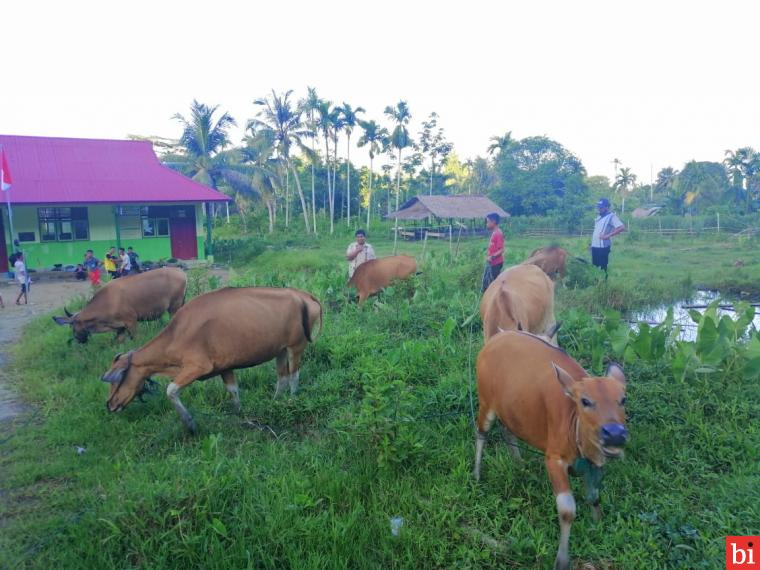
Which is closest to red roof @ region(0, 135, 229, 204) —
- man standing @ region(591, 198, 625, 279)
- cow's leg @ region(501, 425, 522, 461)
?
man standing @ region(591, 198, 625, 279)

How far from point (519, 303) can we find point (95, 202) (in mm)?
16290

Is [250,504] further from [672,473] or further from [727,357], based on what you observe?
[727,357]

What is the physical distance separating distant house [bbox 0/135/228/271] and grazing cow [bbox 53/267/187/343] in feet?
35.6

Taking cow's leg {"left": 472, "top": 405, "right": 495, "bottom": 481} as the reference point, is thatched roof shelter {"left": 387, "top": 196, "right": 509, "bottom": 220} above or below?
above

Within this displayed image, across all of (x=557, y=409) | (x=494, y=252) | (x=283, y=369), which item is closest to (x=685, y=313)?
(x=494, y=252)

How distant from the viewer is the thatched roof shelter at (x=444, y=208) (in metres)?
30.0

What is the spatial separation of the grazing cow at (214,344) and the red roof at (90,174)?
47.9 ft

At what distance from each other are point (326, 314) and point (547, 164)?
42.1 meters

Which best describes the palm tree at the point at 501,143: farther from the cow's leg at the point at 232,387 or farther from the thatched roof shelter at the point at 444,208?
the cow's leg at the point at 232,387

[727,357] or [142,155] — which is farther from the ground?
[142,155]

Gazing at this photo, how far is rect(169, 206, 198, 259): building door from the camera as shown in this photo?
67.7ft

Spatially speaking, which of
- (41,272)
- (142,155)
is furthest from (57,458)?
(142,155)

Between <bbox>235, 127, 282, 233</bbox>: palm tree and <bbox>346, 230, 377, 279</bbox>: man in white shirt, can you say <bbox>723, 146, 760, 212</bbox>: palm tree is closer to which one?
<bbox>235, 127, 282, 233</bbox>: palm tree

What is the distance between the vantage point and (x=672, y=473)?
13.4ft
